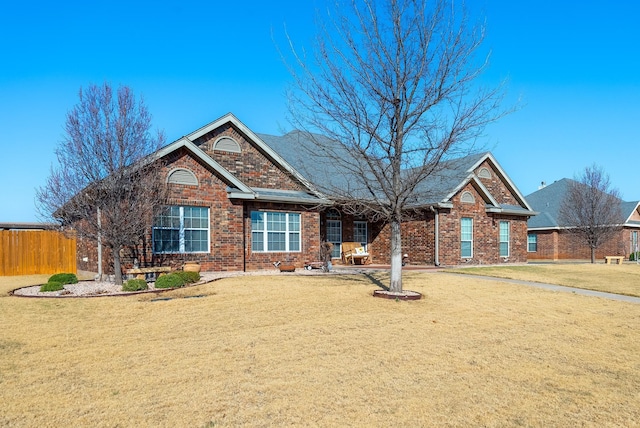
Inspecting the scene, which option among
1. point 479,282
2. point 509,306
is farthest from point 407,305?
point 479,282

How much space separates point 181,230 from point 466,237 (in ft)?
47.2

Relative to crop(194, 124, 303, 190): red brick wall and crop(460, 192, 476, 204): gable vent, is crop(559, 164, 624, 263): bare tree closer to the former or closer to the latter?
crop(460, 192, 476, 204): gable vent

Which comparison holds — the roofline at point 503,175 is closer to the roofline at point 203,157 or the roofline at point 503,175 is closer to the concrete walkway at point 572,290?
the concrete walkway at point 572,290

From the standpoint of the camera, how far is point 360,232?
82.6 feet

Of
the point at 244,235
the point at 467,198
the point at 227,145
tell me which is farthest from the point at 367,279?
the point at 467,198

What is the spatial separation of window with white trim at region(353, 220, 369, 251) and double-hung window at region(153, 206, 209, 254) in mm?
9051

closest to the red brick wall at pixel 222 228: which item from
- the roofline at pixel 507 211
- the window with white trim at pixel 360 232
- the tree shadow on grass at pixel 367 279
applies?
the tree shadow on grass at pixel 367 279

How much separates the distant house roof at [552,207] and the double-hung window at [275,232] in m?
23.4

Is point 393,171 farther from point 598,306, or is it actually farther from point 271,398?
point 271,398

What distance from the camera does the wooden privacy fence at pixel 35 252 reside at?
817 inches

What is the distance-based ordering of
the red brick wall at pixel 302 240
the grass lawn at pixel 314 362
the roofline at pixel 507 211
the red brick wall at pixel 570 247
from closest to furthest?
the grass lawn at pixel 314 362 → the red brick wall at pixel 302 240 → the roofline at pixel 507 211 → the red brick wall at pixel 570 247

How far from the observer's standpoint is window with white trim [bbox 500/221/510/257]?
89.8ft

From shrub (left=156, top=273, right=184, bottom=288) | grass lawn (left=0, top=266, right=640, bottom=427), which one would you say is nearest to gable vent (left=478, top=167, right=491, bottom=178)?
grass lawn (left=0, top=266, right=640, bottom=427)

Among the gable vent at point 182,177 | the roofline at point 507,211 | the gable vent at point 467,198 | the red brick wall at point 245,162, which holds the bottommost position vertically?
the roofline at point 507,211
